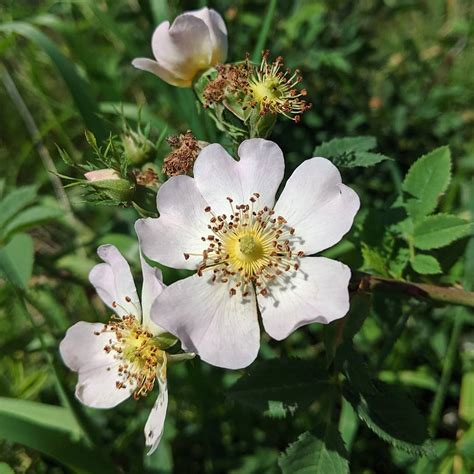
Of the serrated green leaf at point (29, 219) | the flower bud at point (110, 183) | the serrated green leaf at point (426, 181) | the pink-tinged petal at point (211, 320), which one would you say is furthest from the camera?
the serrated green leaf at point (29, 219)

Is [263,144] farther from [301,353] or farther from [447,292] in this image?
[301,353]

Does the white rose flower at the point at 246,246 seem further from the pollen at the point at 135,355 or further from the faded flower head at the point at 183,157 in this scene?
the pollen at the point at 135,355

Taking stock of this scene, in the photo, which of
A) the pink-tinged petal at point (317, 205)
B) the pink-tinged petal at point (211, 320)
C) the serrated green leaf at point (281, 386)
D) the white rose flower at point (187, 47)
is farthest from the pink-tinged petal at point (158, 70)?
the serrated green leaf at point (281, 386)

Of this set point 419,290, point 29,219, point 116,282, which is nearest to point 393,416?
point 419,290

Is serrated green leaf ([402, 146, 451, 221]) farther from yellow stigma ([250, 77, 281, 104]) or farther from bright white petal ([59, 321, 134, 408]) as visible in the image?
bright white petal ([59, 321, 134, 408])

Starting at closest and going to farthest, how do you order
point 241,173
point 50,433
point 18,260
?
point 241,173
point 50,433
point 18,260

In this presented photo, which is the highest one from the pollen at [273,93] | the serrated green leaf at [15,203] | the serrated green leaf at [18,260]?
the pollen at [273,93]

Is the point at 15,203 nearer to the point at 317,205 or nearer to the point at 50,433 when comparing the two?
the point at 50,433
